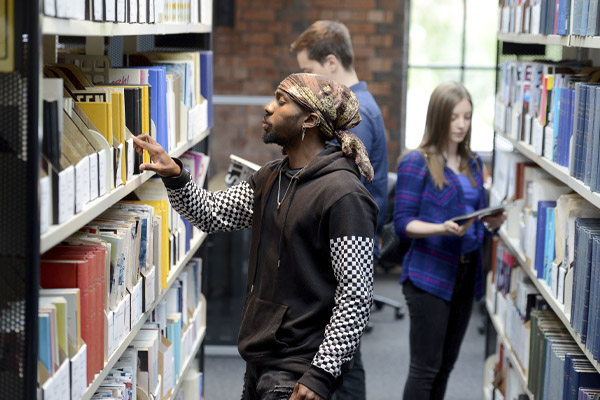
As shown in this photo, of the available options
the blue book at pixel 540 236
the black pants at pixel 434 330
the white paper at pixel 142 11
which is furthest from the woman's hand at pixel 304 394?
the black pants at pixel 434 330

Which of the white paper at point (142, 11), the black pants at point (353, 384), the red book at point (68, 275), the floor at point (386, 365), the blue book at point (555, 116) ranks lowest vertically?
the floor at point (386, 365)

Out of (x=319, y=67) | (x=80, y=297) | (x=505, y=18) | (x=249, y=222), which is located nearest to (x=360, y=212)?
(x=249, y=222)

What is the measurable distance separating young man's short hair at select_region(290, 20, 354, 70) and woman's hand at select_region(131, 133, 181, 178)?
134 centimetres

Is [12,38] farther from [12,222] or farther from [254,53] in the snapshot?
[254,53]

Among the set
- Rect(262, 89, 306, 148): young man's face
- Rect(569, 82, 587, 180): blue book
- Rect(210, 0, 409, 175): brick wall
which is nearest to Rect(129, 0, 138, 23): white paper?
Rect(262, 89, 306, 148): young man's face

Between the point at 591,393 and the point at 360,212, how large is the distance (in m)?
0.80

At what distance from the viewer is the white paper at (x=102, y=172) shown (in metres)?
1.91

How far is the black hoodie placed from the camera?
216cm

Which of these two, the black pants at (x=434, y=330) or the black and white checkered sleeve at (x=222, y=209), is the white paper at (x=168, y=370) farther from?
the black pants at (x=434, y=330)

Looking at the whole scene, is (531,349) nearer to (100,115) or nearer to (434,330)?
(434,330)

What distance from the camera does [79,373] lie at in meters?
1.76

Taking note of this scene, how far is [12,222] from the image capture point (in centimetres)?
150

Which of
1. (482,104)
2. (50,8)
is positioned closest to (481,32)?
(482,104)

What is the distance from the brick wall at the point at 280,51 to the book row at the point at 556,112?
9.51 ft
